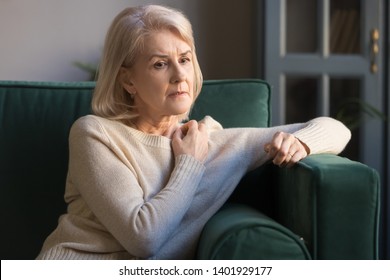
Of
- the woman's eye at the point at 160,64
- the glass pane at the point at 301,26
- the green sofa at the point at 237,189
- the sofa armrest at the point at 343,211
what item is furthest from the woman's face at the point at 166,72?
the glass pane at the point at 301,26

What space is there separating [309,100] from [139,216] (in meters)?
2.01

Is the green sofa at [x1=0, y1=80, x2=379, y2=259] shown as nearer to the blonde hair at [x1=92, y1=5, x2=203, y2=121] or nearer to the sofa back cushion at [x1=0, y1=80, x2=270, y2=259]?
the sofa back cushion at [x1=0, y1=80, x2=270, y2=259]

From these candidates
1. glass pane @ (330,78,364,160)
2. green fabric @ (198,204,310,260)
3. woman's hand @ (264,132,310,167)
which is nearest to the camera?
green fabric @ (198,204,310,260)

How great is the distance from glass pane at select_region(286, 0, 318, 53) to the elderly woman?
1.50 m

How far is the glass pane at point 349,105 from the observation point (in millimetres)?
3293

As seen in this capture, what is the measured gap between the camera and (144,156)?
5.60 ft

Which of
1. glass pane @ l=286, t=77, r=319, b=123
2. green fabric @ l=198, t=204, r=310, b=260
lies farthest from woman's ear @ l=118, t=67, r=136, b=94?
glass pane @ l=286, t=77, r=319, b=123

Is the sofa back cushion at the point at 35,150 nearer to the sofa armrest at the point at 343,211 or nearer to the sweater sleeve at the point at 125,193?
the sweater sleeve at the point at 125,193

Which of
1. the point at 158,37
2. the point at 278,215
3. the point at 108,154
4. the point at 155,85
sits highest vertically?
the point at 158,37

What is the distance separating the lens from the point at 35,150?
1920 millimetres

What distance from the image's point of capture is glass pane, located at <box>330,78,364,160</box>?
10.8 feet

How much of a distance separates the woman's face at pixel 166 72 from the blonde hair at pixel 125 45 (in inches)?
0.8
